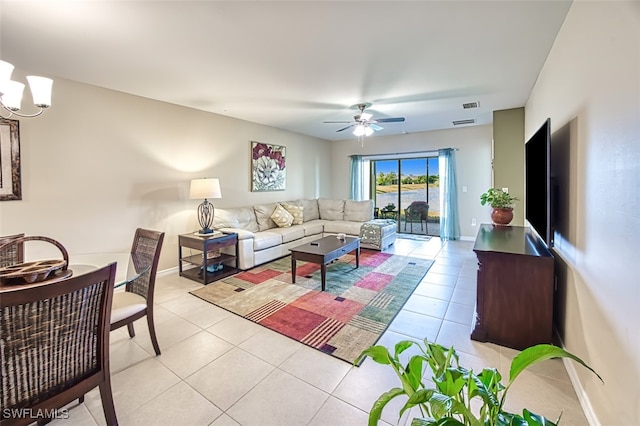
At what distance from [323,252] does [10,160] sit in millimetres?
3385

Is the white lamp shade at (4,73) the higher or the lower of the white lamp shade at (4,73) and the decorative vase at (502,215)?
the higher

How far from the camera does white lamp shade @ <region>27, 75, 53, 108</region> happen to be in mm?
1874

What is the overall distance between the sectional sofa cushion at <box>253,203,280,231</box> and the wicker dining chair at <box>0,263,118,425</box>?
12.6ft

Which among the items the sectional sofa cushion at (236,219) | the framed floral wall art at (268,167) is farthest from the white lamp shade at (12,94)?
the framed floral wall art at (268,167)

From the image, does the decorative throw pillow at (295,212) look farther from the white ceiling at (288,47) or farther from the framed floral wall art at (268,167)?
the white ceiling at (288,47)

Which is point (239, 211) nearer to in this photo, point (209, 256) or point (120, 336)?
point (209, 256)

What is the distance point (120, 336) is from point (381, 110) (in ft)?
14.6

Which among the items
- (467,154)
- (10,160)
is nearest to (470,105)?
(467,154)

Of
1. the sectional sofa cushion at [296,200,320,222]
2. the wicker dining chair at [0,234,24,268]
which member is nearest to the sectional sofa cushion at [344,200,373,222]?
the sectional sofa cushion at [296,200,320,222]

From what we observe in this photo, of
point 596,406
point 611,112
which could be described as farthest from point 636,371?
point 611,112

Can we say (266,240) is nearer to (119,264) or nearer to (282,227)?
(282,227)

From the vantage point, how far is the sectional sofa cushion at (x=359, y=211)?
20.0 ft

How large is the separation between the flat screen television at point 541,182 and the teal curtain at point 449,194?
3547 mm

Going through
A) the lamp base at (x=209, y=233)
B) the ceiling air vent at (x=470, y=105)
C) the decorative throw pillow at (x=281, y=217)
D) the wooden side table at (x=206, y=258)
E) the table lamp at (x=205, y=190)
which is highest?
the ceiling air vent at (x=470, y=105)
